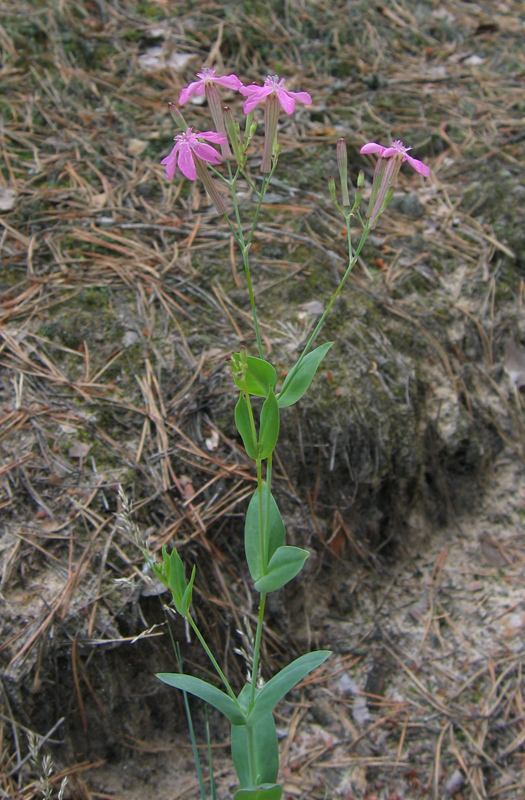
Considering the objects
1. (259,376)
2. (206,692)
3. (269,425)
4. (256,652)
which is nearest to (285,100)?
(259,376)

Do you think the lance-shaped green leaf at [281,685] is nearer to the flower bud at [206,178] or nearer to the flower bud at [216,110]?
the flower bud at [206,178]

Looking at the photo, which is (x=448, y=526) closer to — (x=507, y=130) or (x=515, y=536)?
(x=515, y=536)

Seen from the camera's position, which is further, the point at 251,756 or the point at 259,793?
the point at 251,756

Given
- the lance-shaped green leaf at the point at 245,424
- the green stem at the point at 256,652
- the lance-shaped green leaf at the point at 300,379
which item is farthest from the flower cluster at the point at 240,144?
the green stem at the point at 256,652

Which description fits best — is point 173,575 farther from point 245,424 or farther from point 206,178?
point 206,178

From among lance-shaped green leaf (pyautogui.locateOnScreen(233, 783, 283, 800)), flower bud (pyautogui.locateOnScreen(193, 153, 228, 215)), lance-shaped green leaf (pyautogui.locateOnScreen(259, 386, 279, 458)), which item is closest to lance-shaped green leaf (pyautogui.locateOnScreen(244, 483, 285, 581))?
lance-shaped green leaf (pyautogui.locateOnScreen(259, 386, 279, 458))

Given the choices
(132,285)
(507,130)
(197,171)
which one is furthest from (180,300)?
(507,130)
